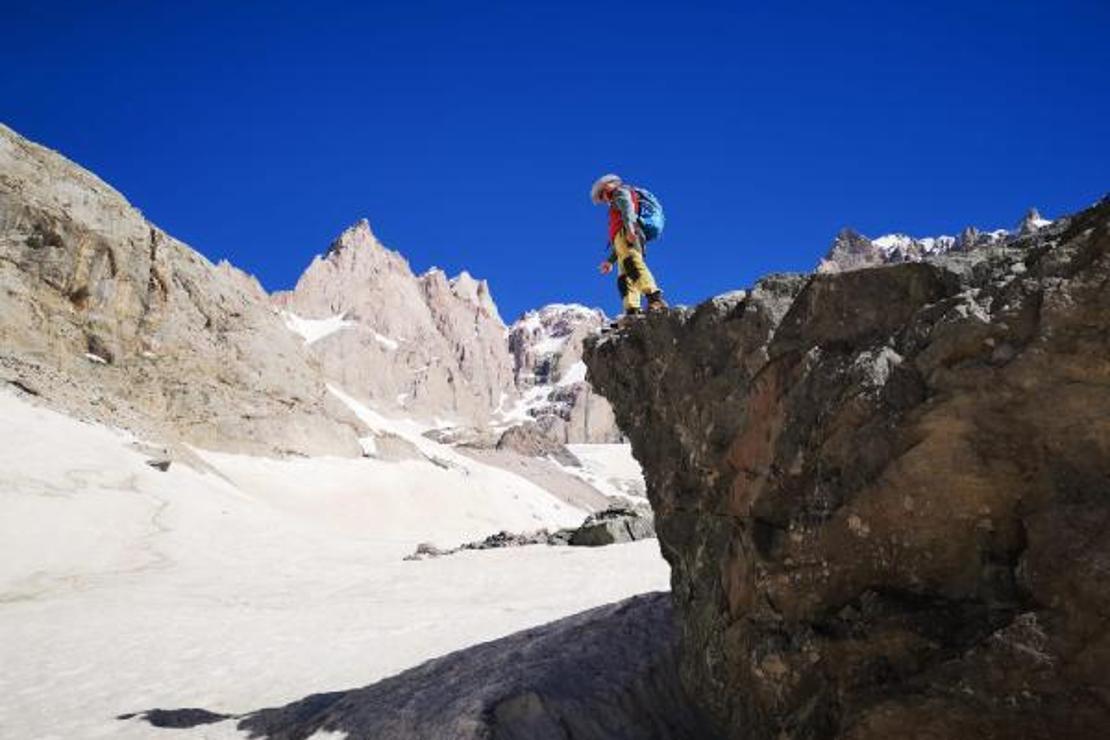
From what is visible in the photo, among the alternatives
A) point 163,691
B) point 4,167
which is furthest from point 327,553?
point 4,167

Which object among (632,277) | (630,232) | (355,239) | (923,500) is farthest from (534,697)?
(355,239)

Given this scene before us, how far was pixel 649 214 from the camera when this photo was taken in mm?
9680

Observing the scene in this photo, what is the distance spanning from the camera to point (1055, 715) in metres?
3.90

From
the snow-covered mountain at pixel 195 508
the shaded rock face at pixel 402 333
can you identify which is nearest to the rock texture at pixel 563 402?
the shaded rock face at pixel 402 333

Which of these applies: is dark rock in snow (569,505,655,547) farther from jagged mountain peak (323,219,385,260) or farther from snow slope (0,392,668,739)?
jagged mountain peak (323,219,385,260)

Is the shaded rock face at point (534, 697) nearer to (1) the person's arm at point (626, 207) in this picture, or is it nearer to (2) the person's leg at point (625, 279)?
(2) the person's leg at point (625, 279)

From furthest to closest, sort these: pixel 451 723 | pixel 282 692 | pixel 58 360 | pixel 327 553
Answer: pixel 58 360 → pixel 327 553 → pixel 282 692 → pixel 451 723

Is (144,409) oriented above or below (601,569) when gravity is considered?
above

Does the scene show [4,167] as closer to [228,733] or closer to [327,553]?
[327,553]

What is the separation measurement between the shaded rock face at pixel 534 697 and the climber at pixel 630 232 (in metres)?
3.67

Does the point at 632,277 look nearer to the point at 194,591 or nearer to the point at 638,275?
the point at 638,275

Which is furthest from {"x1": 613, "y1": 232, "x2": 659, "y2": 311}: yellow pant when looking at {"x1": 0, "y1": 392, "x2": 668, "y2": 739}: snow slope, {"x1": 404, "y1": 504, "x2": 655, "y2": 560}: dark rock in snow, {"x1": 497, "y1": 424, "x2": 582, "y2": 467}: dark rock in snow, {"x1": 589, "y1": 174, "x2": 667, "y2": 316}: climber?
{"x1": 497, "y1": 424, "x2": 582, "y2": 467}: dark rock in snow

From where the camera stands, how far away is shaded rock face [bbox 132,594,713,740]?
7.21 metres

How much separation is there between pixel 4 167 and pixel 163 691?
3530 cm
